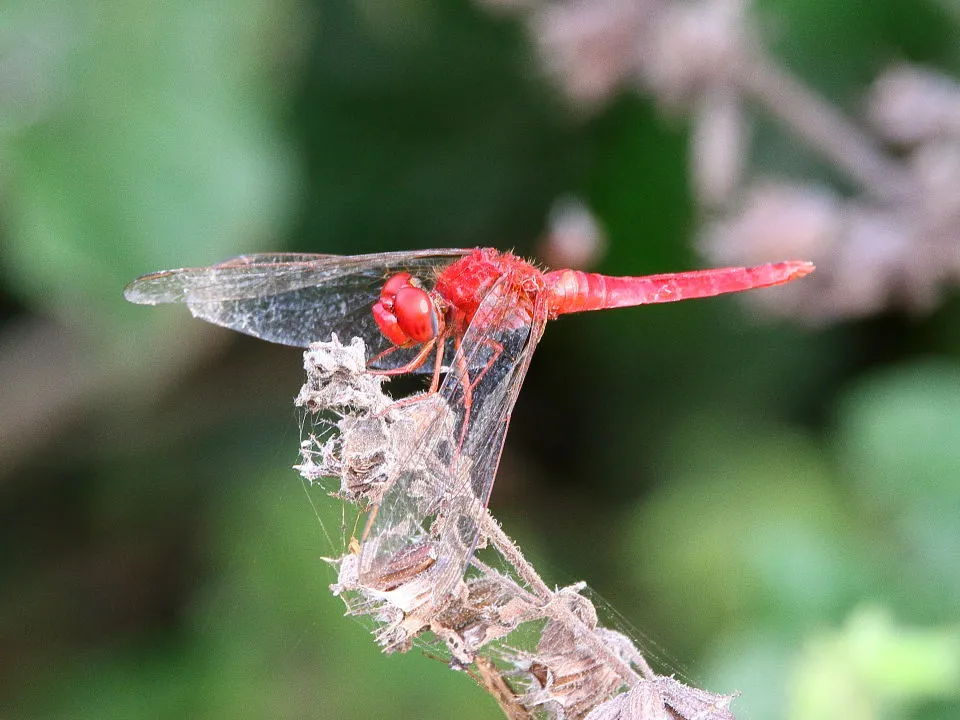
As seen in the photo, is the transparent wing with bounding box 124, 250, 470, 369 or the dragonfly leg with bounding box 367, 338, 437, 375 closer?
the dragonfly leg with bounding box 367, 338, 437, 375

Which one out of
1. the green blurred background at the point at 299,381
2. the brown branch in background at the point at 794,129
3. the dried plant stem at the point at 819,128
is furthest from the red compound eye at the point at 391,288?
the dried plant stem at the point at 819,128

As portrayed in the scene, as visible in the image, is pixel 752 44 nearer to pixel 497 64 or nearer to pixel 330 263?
pixel 497 64

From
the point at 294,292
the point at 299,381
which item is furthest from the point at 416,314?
the point at 299,381

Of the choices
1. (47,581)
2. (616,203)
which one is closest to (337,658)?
(47,581)

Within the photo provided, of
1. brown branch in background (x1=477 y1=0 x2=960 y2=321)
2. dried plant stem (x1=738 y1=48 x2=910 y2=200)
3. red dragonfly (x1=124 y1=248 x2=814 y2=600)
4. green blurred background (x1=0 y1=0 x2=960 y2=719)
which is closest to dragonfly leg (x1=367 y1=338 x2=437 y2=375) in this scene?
red dragonfly (x1=124 y1=248 x2=814 y2=600)

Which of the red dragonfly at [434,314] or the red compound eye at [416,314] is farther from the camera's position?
the red compound eye at [416,314]

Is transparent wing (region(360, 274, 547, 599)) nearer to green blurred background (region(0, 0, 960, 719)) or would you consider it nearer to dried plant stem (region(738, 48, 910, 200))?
green blurred background (region(0, 0, 960, 719))

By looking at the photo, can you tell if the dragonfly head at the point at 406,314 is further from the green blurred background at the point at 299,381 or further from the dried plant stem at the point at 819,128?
the dried plant stem at the point at 819,128
